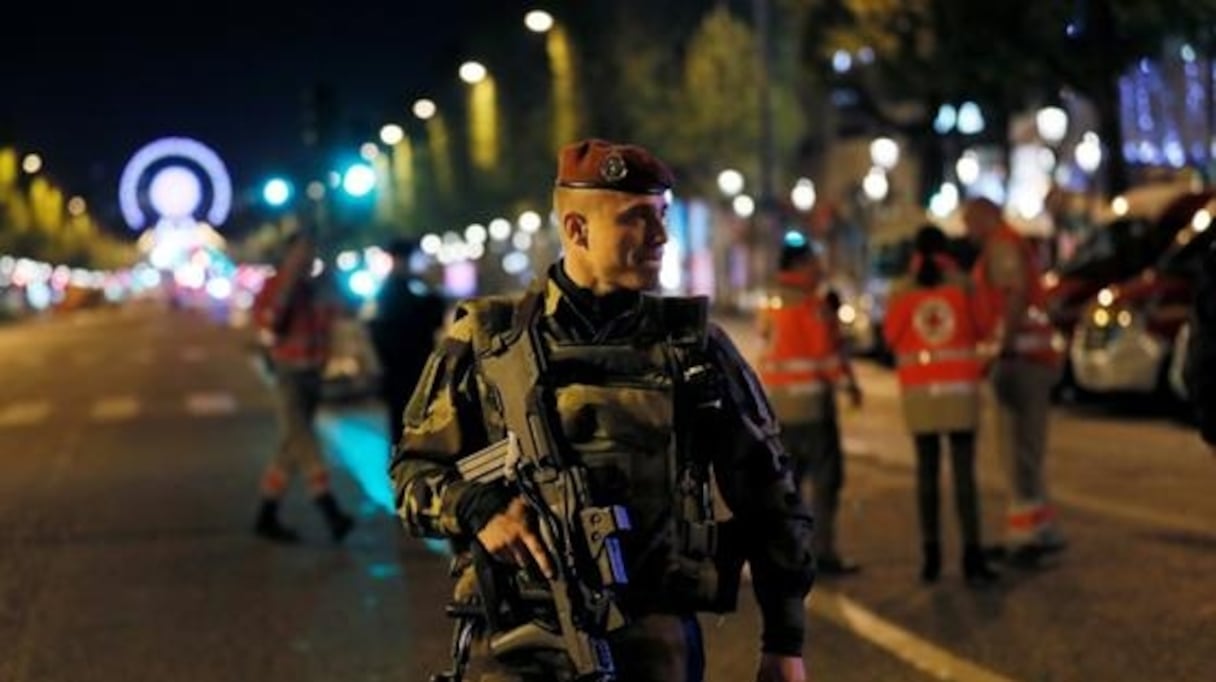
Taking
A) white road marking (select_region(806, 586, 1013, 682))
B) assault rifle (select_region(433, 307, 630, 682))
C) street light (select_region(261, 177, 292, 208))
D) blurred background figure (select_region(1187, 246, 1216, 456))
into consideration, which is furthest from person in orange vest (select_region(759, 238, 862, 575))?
street light (select_region(261, 177, 292, 208))

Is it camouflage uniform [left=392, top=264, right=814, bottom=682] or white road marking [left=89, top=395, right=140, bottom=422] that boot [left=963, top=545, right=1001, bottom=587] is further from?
white road marking [left=89, top=395, right=140, bottom=422]

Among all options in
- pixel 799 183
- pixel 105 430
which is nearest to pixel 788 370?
pixel 105 430

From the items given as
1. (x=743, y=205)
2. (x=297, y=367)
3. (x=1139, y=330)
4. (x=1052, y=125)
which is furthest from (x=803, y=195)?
(x=297, y=367)

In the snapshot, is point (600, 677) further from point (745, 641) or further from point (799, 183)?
point (799, 183)

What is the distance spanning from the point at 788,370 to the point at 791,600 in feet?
20.1

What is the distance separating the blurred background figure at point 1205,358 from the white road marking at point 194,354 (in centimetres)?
3684

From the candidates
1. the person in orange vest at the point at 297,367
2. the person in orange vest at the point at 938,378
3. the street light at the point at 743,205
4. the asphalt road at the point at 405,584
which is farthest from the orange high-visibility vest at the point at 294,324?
the street light at the point at 743,205

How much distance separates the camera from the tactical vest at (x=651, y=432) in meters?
3.69

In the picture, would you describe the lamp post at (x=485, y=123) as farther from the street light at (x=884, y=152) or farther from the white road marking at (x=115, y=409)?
the white road marking at (x=115, y=409)

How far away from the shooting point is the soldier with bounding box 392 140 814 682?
3695 mm

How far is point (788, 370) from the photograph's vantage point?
9992 millimetres

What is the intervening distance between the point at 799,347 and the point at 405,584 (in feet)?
7.68

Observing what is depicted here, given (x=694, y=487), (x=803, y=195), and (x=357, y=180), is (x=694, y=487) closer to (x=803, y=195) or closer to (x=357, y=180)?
(x=357, y=180)

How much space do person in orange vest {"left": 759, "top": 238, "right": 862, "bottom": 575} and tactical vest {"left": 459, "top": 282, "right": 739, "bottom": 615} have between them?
6.16 m
